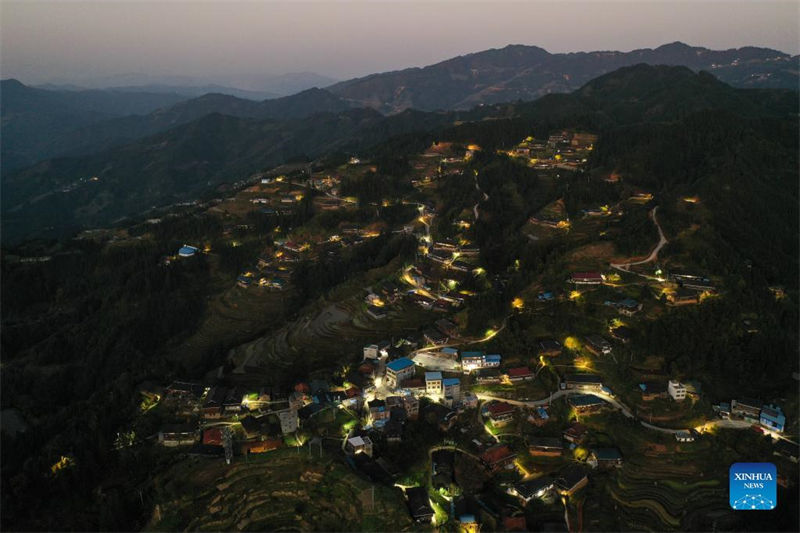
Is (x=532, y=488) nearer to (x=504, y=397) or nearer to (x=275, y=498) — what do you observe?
(x=504, y=397)

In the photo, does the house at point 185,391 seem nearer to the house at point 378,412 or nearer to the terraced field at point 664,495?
the house at point 378,412

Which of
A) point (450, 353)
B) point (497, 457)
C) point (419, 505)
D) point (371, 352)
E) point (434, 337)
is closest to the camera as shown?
point (419, 505)

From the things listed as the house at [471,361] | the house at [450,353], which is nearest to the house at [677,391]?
the house at [471,361]

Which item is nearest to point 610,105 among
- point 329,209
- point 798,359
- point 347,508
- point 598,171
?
point 598,171

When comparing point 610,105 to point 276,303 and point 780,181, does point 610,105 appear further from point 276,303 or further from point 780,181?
point 276,303

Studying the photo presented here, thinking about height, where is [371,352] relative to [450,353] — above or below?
below

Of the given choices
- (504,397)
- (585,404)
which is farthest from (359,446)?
(585,404)

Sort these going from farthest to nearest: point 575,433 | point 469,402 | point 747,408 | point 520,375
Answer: point 520,375 → point 469,402 → point 747,408 → point 575,433
